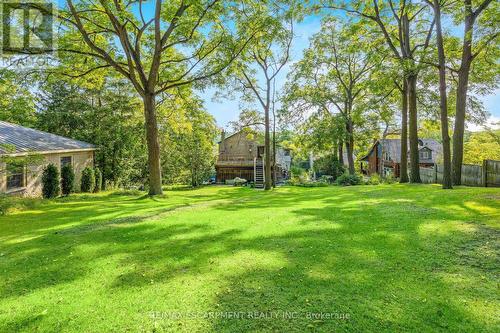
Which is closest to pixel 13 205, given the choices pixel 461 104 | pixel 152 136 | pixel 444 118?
pixel 152 136

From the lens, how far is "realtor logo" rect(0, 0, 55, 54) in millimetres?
11711

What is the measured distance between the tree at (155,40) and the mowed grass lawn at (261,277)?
9472mm

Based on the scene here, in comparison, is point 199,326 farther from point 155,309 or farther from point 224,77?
point 224,77

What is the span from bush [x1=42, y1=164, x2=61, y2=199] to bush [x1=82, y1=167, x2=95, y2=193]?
359 centimetres

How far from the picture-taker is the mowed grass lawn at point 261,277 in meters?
2.66

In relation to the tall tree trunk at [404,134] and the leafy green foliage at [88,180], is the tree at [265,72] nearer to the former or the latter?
the tall tree trunk at [404,134]

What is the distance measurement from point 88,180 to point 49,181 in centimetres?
399

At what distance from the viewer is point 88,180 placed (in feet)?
63.6

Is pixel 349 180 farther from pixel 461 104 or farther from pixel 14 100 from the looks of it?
pixel 14 100

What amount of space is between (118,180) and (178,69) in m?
12.7

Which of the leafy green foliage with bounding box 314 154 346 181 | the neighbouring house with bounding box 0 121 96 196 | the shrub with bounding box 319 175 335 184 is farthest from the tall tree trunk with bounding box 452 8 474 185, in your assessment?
the neighbouring house with bounding box 0 121 96 196

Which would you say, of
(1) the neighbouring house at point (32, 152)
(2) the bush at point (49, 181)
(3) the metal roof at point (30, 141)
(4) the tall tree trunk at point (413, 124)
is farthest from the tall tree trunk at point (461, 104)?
(2) the bush at point (49, 181)

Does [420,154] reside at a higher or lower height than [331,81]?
lower

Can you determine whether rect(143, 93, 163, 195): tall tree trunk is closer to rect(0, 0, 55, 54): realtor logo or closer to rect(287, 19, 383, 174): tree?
rect(0, 0, 55, 54): realtor logo
